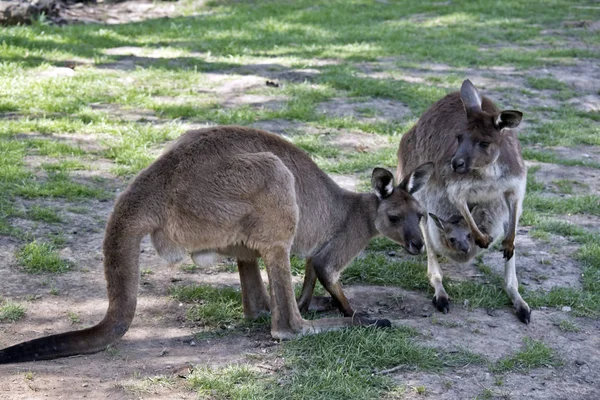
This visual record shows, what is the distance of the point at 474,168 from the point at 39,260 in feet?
8.29

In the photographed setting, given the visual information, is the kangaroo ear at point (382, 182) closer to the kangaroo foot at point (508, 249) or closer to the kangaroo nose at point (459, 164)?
the kangaroo nose at point (459, 164)

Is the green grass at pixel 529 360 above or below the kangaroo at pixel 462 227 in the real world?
below

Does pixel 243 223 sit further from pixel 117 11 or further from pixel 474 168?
pixel 117 11

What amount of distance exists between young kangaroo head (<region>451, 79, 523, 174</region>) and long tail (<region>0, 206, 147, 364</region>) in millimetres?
1875

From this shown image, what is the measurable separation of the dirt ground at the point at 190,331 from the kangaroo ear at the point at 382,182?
643 millimetres

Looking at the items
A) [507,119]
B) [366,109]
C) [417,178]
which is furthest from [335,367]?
[366,109]

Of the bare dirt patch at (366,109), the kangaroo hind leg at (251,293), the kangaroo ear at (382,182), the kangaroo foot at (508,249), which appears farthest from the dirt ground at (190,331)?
the bare dirt patch at (366,109)

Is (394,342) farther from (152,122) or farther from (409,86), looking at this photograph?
(409,86)

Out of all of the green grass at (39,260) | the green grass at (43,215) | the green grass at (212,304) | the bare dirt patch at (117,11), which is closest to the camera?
the green grass at (212,304)

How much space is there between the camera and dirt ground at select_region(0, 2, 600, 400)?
11.4ft

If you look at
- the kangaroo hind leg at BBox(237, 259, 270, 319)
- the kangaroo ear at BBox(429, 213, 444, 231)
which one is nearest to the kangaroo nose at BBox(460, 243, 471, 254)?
the kangaroo ear at BBox(429, 213, 444, 231)

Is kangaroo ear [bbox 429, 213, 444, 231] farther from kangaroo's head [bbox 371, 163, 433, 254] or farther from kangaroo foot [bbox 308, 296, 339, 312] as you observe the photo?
kangaroo foot [bbox 308, 296, 339, 312]

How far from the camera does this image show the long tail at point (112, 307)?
3445mm

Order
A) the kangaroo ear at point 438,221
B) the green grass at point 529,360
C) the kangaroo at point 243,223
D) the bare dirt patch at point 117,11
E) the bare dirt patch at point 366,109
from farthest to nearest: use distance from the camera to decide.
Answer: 1. the bare dirt patch at point 117,11
2. the bare dirt patch at point 366,109
3. the kangaroo ear at point 438,221
4. the green grass at point 529,360
5. the kangaroo at point 243,223
